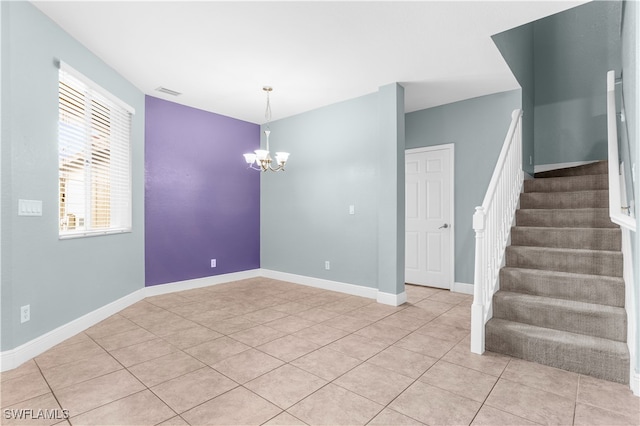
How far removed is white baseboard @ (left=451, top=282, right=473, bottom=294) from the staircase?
1.35 metres

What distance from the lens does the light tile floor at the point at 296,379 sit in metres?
1.84

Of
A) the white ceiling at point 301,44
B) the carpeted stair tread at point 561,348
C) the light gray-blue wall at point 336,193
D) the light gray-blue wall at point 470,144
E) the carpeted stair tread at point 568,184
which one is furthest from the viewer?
the light gray-blue wall at point 470,144

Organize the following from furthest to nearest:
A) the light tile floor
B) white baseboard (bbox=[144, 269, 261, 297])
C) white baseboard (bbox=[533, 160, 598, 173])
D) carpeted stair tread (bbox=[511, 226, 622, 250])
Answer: white baseboard (bbox=[533, 160, 598, 173]) < white baseboard (bbox=[144, 269, 261, 297]) < carpeted stair tread (bbox=[511, 226, 622, 250]) < the light tile floor

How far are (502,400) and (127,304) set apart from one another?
394 cm

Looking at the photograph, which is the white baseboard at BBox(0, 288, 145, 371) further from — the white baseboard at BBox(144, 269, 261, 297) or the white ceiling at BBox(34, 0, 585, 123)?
the white ceiling at BBox(34, 0, 585, 123)

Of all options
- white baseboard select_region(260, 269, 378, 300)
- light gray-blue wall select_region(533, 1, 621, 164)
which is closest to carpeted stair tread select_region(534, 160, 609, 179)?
light gray-blue wall select_region(533, 1, 621, 164)

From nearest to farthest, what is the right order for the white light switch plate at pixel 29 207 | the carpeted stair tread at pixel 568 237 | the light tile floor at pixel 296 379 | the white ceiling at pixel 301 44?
the light tile floor at pixel 296 379, the white light switch plate at pixel 29 207, the white ceiling at pixel 301 44, the carpeted stair tread at pixel 568 237

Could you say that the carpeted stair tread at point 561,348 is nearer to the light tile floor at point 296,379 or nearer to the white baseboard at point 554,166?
the light tile floor at point 296,379

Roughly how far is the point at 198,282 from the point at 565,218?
473cm

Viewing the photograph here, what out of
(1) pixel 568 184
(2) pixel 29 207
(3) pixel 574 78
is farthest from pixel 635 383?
(3) pixel 574 78

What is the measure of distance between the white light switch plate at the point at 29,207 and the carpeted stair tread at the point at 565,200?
4754mm

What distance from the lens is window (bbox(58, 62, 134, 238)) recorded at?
3.01 metres

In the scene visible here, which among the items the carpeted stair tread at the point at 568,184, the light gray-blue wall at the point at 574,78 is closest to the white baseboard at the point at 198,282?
the carpeted stair tread at the point at 568,184

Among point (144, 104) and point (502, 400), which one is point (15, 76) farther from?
point (502, 400)
